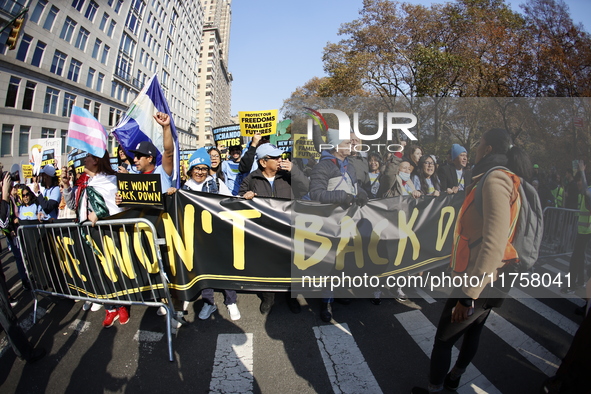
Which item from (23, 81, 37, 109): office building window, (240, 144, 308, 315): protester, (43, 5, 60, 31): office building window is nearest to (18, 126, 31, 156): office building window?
(23, 81, 37, 109): office building window

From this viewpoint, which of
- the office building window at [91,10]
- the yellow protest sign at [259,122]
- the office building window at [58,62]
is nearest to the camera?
the yellow protest sign at [259,122]

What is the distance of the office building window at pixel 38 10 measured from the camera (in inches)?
957

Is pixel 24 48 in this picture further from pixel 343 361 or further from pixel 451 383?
pixel 451 383

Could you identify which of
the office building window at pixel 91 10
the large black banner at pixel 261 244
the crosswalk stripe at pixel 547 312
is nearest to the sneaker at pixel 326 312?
the large black banner at pixel 261 244

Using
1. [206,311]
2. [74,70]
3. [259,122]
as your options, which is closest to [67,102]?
[74,70]

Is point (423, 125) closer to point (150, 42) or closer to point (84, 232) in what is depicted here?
point (84, 232)

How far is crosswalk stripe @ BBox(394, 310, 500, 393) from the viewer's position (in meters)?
2.70

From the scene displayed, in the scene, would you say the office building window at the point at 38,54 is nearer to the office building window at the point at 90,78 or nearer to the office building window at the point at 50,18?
the office building window at the point at 50,18

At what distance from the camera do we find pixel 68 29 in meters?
28.6

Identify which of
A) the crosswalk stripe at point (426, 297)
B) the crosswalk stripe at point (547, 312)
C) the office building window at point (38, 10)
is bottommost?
the crosswalk stripe at point (547, 312)

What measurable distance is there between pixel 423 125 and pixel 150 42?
56.6m

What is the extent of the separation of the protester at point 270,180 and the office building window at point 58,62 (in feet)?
105

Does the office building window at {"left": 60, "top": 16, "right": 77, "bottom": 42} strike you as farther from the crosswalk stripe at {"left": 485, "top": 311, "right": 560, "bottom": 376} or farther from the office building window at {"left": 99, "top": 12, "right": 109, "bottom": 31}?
the crosswalk stripe at {"left": 485, "top": 311, "right": 560, "bottom": 376}

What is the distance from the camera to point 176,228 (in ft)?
10.6
